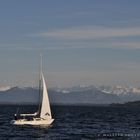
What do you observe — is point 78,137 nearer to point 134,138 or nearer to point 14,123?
point 134,138

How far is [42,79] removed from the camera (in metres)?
156

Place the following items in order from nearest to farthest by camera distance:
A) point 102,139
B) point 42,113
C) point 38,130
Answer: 1. point 102,139
2. point 38,130
3. point 42,113

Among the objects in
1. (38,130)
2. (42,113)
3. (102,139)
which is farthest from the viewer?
(42,113)

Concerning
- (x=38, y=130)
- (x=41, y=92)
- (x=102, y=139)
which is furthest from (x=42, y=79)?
(x=102, y=139)

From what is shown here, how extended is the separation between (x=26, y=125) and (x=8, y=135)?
33.4 metres

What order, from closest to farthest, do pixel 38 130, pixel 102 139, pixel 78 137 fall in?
pixel 102 139 < pixel 78 137 < pixel 38 130

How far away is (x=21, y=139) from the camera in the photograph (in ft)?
370

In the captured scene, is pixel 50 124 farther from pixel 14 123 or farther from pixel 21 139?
pixel 21 139

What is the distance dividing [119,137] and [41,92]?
4809 centimetres

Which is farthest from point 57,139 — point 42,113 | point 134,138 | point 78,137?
point 42,113

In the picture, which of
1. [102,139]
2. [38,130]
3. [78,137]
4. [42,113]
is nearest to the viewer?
[102,139]

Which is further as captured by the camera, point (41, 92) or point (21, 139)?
point (41, 92)

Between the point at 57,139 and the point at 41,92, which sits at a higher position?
the point at 41,92

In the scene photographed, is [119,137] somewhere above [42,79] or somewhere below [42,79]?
below
